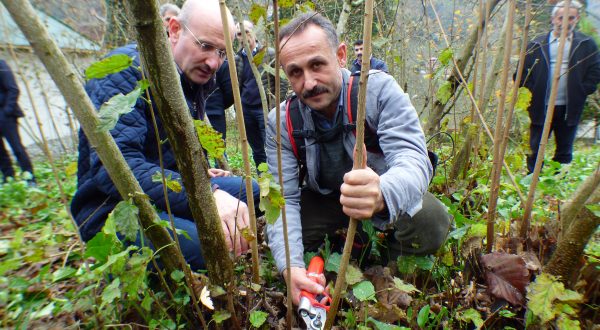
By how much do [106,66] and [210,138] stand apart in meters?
0.32

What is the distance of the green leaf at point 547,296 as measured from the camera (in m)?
1.12

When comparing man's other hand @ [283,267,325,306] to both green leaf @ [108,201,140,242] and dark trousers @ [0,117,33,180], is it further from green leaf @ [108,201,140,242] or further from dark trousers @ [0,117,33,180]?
dark trousers @ [0,117,33,180]

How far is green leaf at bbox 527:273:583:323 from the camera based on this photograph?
112 cm

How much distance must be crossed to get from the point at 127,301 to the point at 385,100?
4.69ft

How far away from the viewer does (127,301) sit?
4.42 ft

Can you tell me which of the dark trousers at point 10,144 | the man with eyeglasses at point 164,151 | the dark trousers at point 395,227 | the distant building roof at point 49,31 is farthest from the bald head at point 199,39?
the dark trousers at point 10,144

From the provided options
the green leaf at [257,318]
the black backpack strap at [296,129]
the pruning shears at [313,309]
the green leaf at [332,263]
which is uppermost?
the black backpack strap at [296,129]

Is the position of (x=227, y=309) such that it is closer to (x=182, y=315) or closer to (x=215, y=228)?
(x=182, y=315)

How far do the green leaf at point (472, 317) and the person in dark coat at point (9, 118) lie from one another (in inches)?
225

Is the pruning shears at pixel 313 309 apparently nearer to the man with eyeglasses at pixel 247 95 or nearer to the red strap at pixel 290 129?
the red strap at pixel 290 129

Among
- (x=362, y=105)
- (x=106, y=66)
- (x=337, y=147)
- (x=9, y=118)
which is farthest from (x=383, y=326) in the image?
(x=9, y=118)

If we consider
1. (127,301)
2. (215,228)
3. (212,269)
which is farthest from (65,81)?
(127,301)

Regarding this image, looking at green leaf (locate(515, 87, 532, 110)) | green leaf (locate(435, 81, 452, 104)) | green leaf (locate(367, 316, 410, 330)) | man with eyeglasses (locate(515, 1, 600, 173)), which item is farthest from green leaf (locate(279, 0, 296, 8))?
man with eyeglasses (locate(515, 1, 600, 173))

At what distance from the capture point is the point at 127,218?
1.04 m
